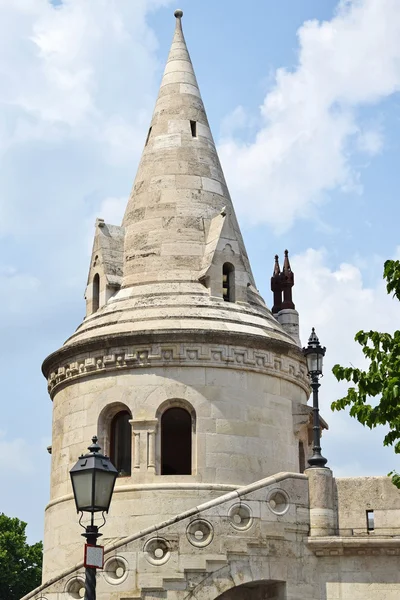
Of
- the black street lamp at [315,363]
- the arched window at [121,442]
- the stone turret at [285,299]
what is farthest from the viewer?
the stone turret at [285,299]

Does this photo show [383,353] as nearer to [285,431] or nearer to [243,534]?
[243,534]

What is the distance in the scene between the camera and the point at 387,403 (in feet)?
45.3

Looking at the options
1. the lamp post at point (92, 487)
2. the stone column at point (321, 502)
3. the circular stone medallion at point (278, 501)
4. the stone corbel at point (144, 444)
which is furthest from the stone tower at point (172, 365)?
the lamp post at point (92, 487)

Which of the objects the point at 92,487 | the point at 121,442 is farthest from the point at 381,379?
the point at 121,442

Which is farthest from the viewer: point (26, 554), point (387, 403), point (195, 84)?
point (26, 554)

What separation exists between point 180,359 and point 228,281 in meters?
2.75

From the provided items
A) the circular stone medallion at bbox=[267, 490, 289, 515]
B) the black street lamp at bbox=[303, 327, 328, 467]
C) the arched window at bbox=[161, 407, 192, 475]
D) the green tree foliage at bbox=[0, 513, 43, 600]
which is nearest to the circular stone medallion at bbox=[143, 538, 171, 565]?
the circular stone medallion at bbox=[267, 490, 289, 515]

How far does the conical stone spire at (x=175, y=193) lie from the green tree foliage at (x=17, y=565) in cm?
2139

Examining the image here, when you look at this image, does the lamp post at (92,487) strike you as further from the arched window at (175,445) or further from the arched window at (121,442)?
the arched window at (175,445)

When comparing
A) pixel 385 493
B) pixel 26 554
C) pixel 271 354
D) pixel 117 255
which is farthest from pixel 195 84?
pixel 26 554

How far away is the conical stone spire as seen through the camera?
23.2m

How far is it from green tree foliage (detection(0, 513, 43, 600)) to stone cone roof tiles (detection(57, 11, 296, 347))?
20847 mm

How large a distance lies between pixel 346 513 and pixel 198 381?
14.0 feet

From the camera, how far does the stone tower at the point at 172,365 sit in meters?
21.0
